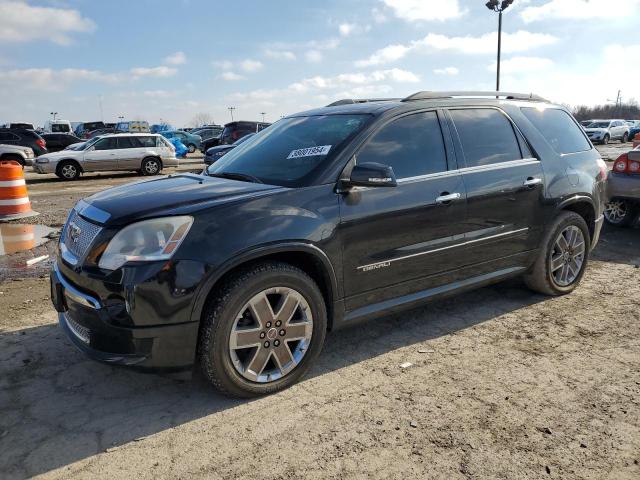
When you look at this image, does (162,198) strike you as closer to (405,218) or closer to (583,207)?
(405,218)

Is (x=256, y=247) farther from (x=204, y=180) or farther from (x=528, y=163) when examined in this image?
(x=528, y=163)

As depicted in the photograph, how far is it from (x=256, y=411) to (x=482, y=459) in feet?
4.15

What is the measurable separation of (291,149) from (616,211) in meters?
6.29

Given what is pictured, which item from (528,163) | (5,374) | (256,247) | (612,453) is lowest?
(612,453)

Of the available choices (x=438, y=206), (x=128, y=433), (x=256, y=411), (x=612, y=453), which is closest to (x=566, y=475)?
(x=612, y=453)

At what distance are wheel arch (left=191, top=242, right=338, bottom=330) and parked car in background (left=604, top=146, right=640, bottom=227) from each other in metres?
5.80

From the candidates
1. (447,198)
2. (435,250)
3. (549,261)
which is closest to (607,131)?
(549,261)

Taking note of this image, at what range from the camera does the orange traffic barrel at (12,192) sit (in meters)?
9.03

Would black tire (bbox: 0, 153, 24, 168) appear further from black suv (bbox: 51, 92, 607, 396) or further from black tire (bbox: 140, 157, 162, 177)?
black suv (bbox: 51, 92, 607, 396)

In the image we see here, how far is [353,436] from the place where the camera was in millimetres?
2750

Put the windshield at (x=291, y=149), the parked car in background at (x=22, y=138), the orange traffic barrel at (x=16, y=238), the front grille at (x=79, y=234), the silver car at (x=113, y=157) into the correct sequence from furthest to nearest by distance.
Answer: the parked car in background at (x=22, y=138), the silver car at (x=113, y=157), the orange traffic barrel at (x=16, y=238), the windshield at (x=291, y=149), the front grille at (x=79, y=234)

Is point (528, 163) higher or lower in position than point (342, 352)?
higher

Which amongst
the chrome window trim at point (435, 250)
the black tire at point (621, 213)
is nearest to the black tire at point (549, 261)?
→ the chrome window trim at point (435, 250)

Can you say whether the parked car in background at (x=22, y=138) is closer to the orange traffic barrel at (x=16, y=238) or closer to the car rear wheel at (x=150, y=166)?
the car rear wheel at (x=150, y=166)
